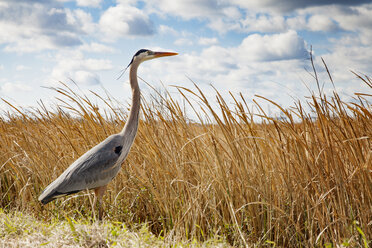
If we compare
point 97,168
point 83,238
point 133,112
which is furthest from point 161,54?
point 83,238

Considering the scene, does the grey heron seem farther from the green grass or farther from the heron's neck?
the green grass

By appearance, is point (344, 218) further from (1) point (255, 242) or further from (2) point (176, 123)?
(2) point (176, 123)

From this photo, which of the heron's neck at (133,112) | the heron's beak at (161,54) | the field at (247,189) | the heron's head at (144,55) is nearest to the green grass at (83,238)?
the field at (247,189)

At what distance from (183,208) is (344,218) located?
130cm

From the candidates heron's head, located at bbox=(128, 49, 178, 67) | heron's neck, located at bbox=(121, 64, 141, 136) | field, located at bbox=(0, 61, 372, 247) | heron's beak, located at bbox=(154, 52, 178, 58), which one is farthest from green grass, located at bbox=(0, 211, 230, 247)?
heron's beak, located at bbox=(154, 52, 178, 58)

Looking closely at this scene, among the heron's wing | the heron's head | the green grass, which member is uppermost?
the heron's head

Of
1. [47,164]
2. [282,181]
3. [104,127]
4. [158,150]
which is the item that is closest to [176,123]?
[158,150]

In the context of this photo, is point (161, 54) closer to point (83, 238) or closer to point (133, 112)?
point (133, 112)

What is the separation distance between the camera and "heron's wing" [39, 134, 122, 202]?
10.5ft

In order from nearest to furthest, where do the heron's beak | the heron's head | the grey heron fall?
1. the grey heron
2. the heron's head
3. the heron's beak

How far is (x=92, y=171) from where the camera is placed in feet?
10.5

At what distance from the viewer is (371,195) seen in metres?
2.52

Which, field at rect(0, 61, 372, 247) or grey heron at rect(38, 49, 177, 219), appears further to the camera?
grey heron at rect(38, 49, 177, 219)

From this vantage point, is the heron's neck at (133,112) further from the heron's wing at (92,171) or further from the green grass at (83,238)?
the green grass at (83,238)
